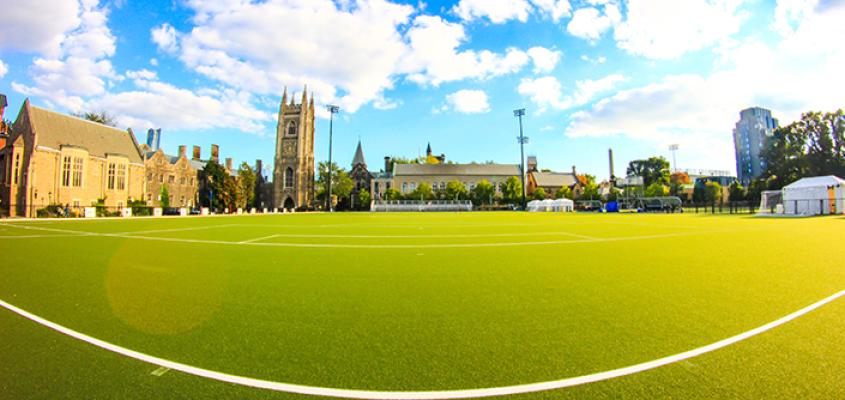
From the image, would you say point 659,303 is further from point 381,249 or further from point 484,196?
point 484,196

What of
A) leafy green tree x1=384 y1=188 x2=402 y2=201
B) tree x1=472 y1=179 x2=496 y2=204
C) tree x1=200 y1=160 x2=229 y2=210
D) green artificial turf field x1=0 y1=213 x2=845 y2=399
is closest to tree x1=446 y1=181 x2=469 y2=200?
tree x1=472 y1=179 x2=496 y2=204

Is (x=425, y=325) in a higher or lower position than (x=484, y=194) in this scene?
lower

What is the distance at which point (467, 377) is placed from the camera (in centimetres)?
279

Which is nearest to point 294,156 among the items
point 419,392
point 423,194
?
point 423,194

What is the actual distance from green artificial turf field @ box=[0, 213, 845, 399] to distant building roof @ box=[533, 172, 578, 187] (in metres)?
101

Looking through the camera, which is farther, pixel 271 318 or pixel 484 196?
pixel 484 196

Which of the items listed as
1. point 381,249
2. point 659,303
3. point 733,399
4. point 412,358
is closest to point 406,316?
point 412,358

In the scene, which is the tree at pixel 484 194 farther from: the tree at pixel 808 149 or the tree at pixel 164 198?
the tree at pixel 164 198

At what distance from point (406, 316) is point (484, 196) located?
82.9 meters

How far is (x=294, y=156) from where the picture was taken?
284 feet

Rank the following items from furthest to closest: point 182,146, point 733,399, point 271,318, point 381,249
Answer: point 182,146 → point 381,249 → point 271,318 → point 733,399

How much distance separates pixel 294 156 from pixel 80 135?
137ft

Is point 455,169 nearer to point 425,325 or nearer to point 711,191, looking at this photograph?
point 711,191

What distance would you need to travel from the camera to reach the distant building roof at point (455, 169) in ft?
334
